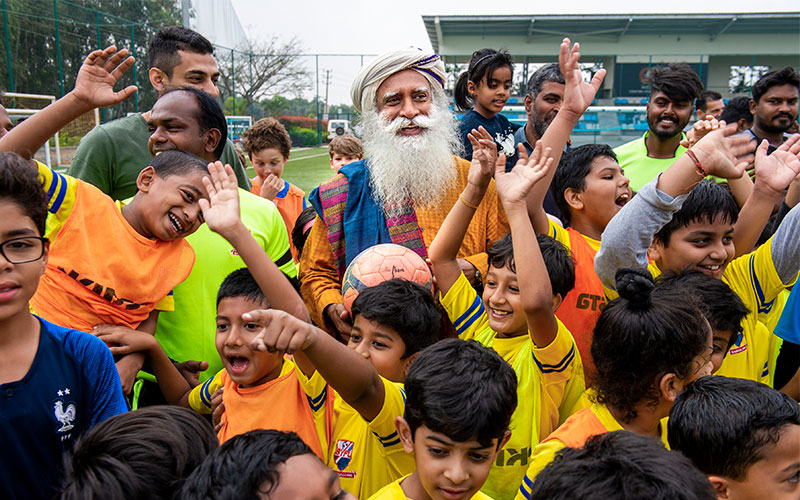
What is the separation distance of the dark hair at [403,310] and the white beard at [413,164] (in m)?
0.95

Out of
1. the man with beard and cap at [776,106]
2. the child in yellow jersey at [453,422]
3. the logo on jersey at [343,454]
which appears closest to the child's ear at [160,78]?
the logo on jersey at [343,454]

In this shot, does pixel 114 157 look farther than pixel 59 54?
No

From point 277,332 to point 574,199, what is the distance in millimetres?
2253

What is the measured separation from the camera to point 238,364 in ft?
8.34

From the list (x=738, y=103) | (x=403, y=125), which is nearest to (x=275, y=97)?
(x=738, y=103)

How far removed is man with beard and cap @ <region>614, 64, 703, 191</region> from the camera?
452 centimetres

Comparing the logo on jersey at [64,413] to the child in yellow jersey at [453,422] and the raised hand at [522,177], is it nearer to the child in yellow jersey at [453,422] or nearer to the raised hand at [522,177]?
the child in yellow jersey at [453,422]

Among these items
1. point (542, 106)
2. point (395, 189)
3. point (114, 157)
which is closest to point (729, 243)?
point (395, 189)

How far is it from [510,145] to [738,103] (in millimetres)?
4066

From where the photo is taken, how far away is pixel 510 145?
505cm

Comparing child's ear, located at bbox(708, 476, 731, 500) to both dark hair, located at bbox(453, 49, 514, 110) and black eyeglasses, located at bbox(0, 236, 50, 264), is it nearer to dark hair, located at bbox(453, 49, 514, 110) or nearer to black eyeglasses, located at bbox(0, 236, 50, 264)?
black eyeglasses, located at bbox(0, 236, 50, 264)

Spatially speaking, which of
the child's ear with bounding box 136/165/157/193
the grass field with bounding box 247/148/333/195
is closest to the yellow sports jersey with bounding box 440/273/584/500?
the child's ear with bounding box 136/165/157/193

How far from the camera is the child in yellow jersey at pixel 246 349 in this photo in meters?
2.25

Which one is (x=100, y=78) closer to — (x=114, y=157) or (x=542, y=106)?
(x=114, y=157)
